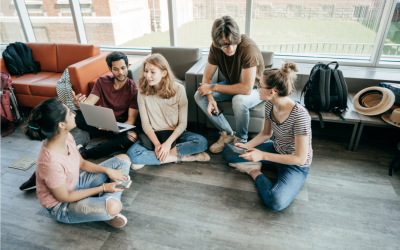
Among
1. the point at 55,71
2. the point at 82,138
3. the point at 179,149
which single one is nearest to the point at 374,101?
the point at 179,149

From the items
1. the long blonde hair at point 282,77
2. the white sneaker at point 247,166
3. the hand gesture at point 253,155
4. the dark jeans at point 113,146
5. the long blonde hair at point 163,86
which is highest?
the long blonde hair at point 282,77

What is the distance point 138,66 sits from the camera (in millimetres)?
2732

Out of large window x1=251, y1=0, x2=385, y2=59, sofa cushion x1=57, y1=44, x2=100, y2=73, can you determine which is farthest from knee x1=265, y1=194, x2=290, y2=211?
sofa cushion x1=57, y1=44, x2=100, y2=73

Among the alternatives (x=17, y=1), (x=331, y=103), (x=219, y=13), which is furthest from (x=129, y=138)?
(x=17, y=1)

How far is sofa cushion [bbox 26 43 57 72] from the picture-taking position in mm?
3354

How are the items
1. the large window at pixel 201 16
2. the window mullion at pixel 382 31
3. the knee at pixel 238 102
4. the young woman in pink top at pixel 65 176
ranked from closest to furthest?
1. the young woman in pink top at pixel 65 176
2. the knee at pixel 238 102
3. the window mullion at pixel 382 31
4. the large window at pixel 201 16

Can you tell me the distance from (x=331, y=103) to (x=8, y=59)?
3.90 metres

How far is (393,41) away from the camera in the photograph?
280 cm

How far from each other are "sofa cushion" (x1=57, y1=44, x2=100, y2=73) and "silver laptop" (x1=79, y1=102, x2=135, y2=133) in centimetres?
146

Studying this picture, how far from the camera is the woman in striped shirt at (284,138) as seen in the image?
1.53 meters

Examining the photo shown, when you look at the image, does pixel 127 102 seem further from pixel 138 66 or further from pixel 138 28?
pixel 138 28

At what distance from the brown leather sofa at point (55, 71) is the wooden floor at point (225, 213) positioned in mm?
1066

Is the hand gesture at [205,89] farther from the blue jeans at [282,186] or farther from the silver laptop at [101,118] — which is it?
the blue jeans at [282,186]

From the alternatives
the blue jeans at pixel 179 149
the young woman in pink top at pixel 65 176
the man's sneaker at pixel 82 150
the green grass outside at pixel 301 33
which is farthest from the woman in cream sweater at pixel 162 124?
the green grass outside at pixel 301 33
